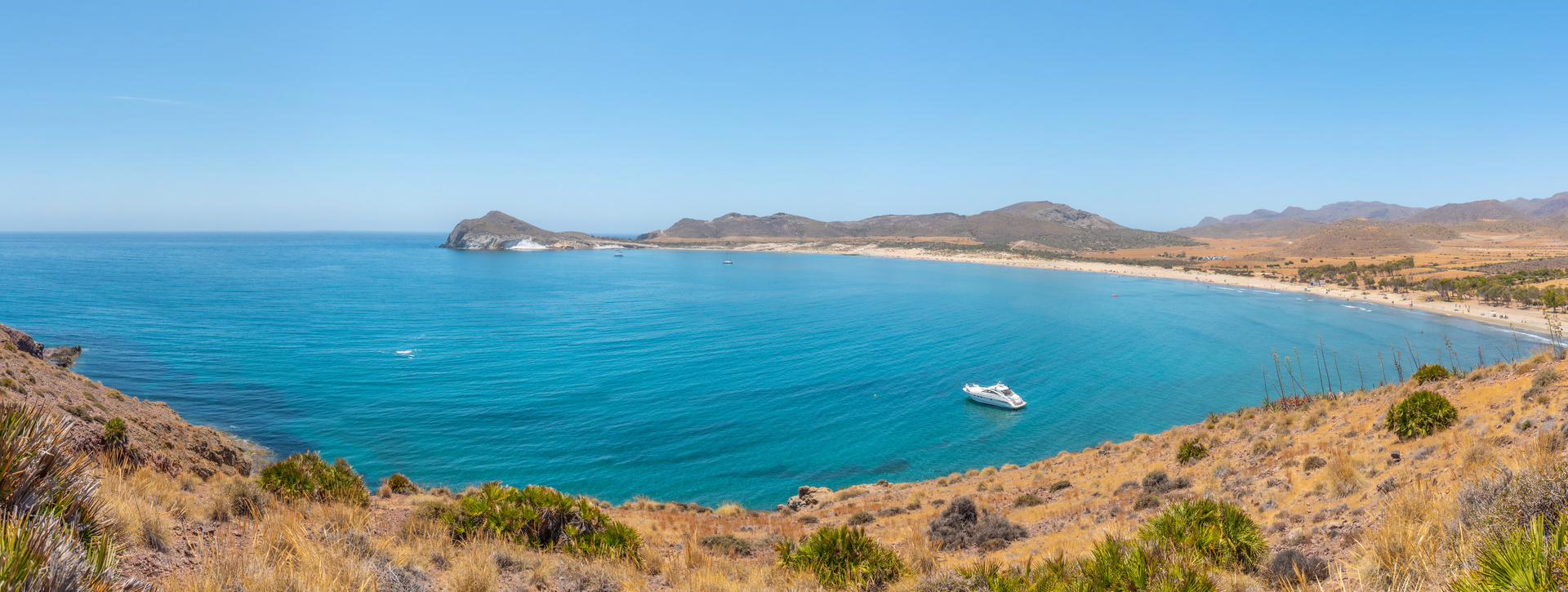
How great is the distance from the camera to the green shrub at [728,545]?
1200cm

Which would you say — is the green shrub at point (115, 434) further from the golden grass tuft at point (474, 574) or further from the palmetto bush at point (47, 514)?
the palmetto bush at point (47, 514)

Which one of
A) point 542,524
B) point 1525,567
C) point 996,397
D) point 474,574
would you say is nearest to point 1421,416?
point 1525,567

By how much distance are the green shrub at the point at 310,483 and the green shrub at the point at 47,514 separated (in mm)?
7795

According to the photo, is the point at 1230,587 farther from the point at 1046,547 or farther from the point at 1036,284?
the point at 1036,284

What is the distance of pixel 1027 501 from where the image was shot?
17.3 m

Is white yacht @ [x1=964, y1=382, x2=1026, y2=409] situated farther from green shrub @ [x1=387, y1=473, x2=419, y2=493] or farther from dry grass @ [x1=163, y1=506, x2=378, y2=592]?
dry grass @ [x1=163, y1=506, x2=378, y2=592]

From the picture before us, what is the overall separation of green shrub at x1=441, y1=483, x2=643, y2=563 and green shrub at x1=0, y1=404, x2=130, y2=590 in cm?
568

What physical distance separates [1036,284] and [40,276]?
142 meters

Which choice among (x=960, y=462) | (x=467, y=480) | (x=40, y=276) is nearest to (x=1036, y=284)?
(x=960, y=462)

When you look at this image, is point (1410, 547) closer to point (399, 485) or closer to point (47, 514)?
point (47, 514)

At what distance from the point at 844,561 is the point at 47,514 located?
7766mm

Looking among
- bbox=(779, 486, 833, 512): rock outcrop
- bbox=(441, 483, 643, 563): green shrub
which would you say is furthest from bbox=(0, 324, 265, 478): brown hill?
bbox=(779, 486, 833, 512): rock outcrop

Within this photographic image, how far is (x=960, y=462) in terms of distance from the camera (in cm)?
2872

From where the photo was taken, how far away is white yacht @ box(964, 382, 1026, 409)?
35553 millimetres
